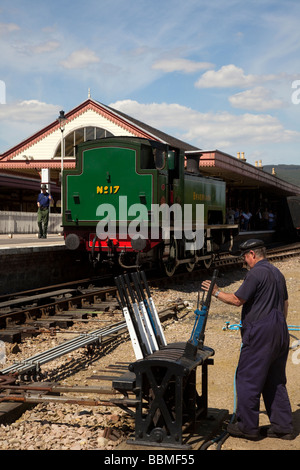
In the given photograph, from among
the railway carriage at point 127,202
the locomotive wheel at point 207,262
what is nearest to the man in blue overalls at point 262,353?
the railway carriage at point 127,202

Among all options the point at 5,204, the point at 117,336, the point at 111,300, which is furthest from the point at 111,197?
the point at 5,204

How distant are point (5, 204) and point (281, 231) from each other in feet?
63.2

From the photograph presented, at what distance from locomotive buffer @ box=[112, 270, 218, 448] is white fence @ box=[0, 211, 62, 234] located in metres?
18.6

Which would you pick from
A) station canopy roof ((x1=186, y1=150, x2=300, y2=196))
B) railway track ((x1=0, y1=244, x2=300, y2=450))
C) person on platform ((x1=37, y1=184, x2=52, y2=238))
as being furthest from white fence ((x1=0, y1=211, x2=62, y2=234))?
railway track ((x1=0, y1=244, x2=300, y2=450))

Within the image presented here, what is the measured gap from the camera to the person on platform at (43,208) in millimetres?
17734

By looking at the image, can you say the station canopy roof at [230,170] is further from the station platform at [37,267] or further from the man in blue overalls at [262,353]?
the man in blue overalls at [262,353]

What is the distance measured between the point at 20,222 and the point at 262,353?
20294mm

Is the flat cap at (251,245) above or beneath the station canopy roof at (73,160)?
beneath

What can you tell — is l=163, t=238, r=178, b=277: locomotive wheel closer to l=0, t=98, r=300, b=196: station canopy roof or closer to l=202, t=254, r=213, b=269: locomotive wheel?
l=202, t=254, r=213, b=269: locomotive wheel

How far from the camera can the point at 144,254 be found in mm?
12680

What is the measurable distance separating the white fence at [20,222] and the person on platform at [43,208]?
3.97m

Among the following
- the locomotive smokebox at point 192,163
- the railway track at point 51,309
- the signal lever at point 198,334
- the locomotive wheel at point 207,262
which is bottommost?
the railway track at point 51,309

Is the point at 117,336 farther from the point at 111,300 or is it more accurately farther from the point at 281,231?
the point at 281,231

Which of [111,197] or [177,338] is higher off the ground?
[111,197]
